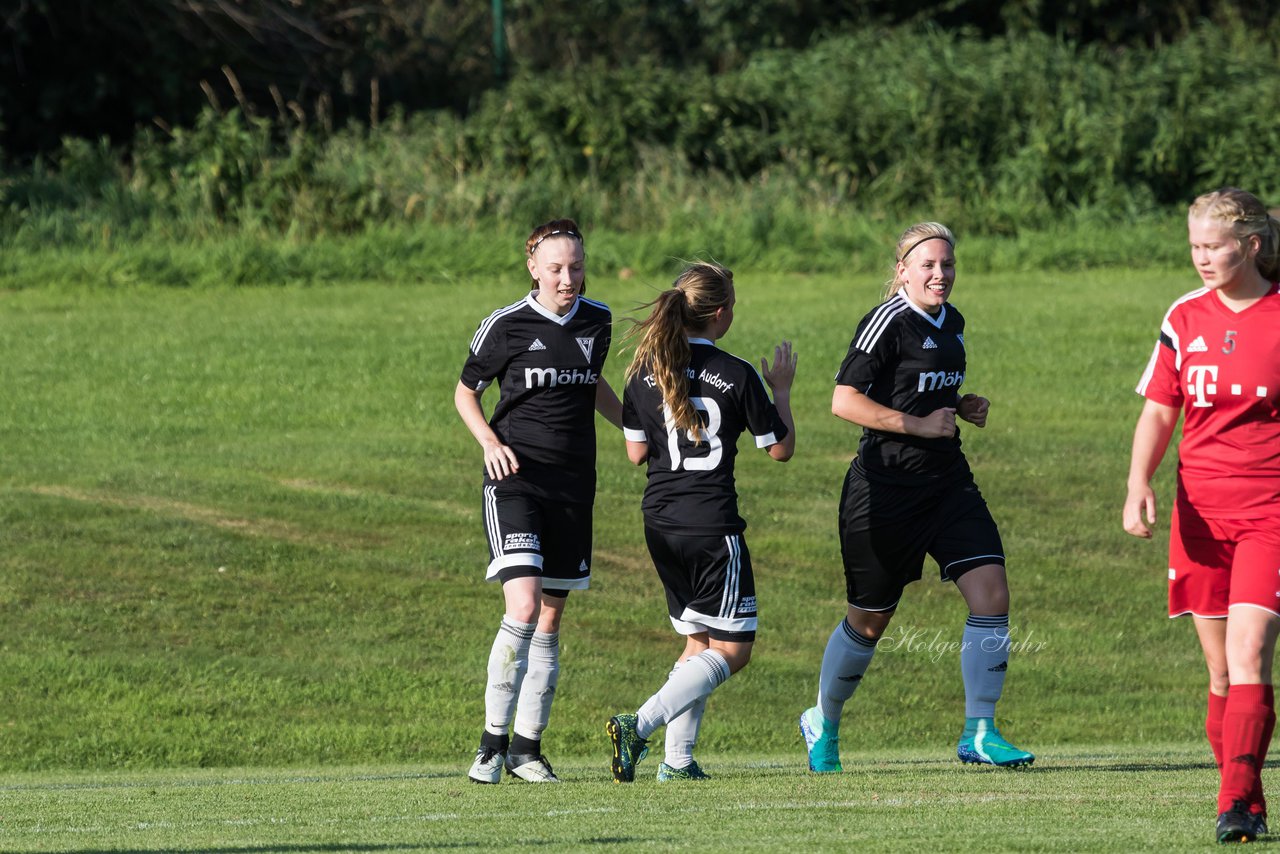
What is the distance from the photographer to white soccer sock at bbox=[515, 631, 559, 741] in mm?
Result: 7449

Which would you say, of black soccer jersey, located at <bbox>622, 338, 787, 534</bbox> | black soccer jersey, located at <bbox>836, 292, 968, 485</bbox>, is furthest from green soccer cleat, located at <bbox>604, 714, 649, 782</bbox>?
black soccer jersey, located at <bbox>836, 292, 968, 485</bbox>

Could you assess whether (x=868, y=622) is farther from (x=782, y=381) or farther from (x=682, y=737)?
(x=782, y=381)

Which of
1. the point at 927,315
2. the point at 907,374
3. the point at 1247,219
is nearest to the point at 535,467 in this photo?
the point at 907,374

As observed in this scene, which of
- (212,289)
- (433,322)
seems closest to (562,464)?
(433,322)

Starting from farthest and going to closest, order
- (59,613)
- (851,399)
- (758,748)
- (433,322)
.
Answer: (433,322) < (59,613) < (758,748) < (851,399)

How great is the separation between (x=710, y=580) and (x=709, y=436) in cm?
55

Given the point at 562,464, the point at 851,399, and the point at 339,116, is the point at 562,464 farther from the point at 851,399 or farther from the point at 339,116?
the point at 339,116

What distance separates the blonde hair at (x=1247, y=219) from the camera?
5.57m

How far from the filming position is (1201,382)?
18.5ft

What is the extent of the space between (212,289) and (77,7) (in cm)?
793

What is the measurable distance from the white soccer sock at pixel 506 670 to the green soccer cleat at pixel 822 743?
127 centimetres

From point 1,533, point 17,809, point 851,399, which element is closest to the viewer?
point 17,809

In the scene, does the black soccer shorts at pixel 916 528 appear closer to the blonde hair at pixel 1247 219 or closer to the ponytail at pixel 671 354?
the ponytail at pixel 671 354

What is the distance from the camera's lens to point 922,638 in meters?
12.4
